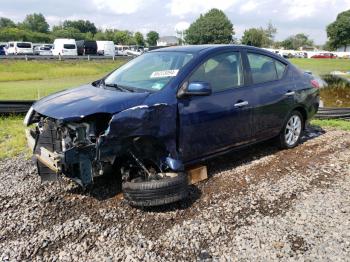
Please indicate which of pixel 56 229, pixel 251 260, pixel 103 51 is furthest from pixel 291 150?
pixel 103 51

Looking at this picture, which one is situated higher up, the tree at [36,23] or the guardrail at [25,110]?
the tree at [36,23]

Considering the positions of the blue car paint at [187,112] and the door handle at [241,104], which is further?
the door handle at [241,104]

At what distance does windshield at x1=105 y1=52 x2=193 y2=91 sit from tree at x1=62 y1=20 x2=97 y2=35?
12976cm

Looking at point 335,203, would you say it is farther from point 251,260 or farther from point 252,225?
point 251,260

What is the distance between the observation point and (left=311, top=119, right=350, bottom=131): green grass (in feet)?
28.6

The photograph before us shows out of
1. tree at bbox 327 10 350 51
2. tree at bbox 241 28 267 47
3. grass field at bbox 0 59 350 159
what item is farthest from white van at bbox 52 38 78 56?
tree at bbox 327 10 350 51

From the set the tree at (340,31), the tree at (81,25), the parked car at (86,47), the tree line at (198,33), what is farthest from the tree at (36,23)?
the tree at (340,31)

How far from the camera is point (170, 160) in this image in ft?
15.1

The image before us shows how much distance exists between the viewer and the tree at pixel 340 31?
90.2 metres

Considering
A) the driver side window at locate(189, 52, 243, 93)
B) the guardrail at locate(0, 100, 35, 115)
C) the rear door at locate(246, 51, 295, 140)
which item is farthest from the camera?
the guardrail at locate(0, 100, 35, 115)

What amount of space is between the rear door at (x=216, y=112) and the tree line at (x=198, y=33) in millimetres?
72852

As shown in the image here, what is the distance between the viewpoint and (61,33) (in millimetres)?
100562

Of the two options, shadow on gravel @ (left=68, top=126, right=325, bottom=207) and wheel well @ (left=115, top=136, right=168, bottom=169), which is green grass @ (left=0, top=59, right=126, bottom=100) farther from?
wheel well @ (left=115, top=136, right=168, bottom=169)

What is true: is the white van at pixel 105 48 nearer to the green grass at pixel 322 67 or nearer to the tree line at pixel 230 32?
the green grass at pixel 322 67
